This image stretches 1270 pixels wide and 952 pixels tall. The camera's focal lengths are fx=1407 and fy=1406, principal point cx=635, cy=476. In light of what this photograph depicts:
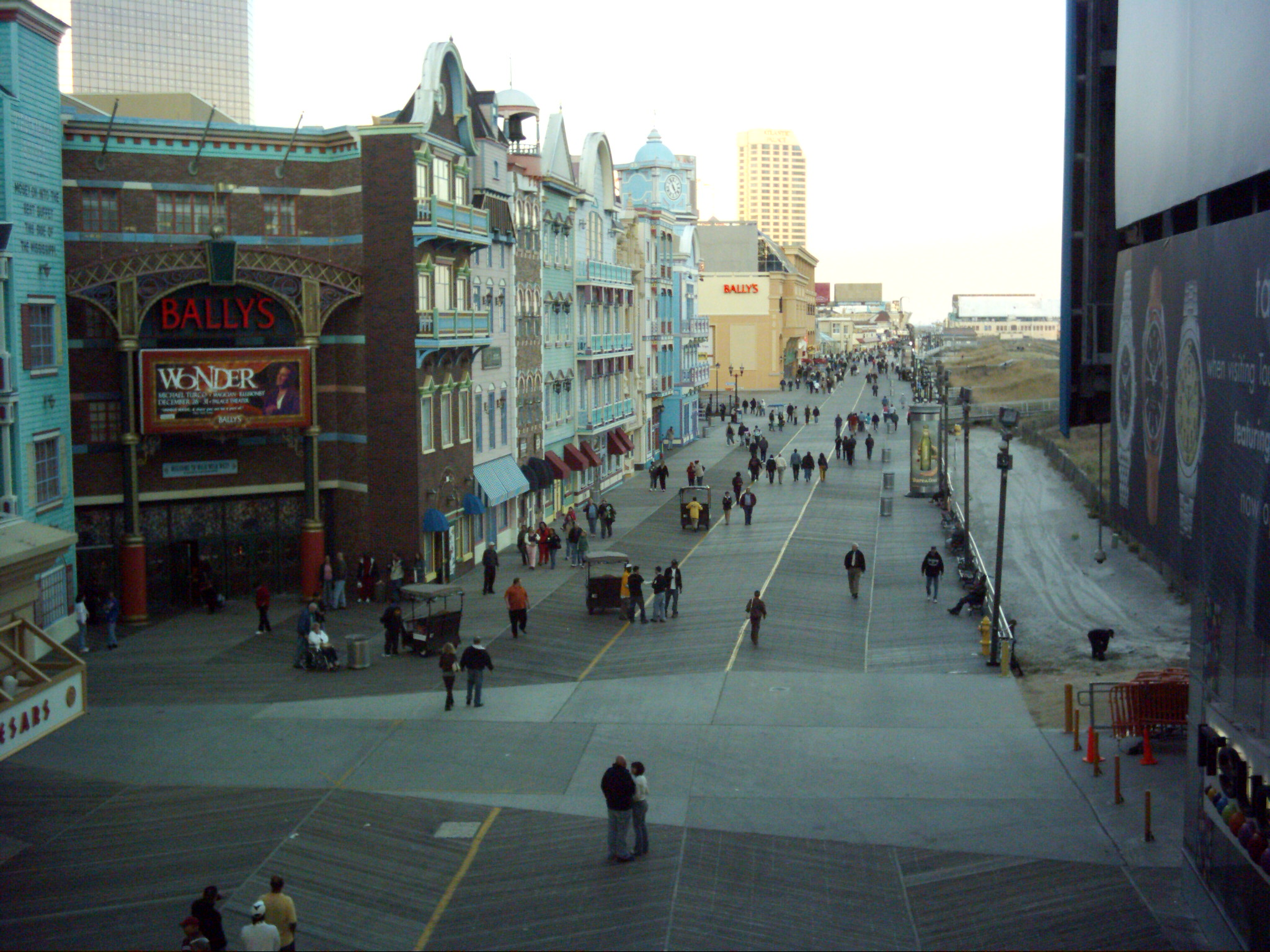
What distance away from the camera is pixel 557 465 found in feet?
176

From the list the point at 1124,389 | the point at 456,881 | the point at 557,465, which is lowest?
the point at 456,881

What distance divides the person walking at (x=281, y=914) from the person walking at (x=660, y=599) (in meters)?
20.3

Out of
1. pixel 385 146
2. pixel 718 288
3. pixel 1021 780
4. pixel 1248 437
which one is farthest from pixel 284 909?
pixel 718 288

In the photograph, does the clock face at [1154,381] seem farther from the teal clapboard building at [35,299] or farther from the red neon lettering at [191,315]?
the red neon lettering at [191,315]

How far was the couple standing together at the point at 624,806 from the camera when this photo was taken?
662 inches

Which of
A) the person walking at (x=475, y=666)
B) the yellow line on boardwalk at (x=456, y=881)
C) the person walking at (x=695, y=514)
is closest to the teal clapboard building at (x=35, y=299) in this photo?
the person walking at (x=475, y=666)

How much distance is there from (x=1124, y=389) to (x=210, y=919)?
41.4 ft

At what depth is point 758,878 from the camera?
55.1 feet

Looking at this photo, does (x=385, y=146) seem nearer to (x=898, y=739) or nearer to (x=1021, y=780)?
(x=898, y=739)

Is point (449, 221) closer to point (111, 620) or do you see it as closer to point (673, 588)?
point (673, 588)

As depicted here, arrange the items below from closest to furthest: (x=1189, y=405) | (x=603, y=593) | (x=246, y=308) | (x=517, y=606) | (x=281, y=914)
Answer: (x=281, y=914) < (x=1189, y=405) < (x=517, y=606) < (x=603, y=593) < (x=246, y=308)

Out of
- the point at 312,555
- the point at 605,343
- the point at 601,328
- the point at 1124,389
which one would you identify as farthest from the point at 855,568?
the point at 601,328

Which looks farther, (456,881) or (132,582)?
(132,582)

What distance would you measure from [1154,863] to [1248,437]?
7211 mm
